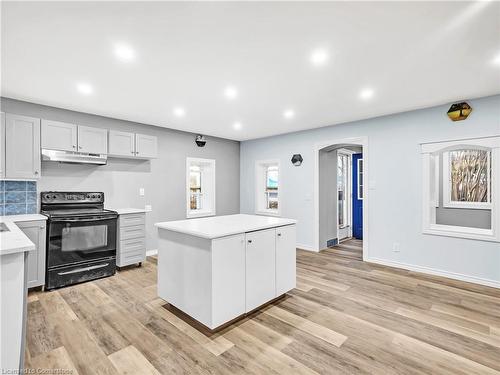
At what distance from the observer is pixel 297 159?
5.23m

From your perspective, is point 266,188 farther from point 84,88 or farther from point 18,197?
point 18,197

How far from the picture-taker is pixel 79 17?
176cm

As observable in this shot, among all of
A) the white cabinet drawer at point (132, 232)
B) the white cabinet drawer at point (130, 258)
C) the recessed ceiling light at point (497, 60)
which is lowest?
the white cabinet drawer at point (130, 258)

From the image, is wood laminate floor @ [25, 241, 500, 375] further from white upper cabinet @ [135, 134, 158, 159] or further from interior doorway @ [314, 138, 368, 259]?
white upper cabinet @ [135, 134, 158, 159]

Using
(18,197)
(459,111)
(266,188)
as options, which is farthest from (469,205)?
(18,197)

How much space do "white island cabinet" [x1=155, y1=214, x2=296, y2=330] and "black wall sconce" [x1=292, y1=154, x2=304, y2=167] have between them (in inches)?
102

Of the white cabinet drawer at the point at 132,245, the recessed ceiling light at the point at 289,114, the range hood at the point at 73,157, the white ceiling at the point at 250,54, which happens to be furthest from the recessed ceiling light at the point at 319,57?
the white cabinet drawer at the point at 132,245

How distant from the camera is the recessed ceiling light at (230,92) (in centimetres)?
300

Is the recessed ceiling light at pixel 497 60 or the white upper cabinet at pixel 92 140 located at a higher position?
the recessed ceiling light at pixel 497 60

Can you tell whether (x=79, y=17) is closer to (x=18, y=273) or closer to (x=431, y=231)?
(x=18, y=273)

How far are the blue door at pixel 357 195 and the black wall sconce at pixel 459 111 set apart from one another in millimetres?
2785

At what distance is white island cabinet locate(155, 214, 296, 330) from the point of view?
7.11 ft

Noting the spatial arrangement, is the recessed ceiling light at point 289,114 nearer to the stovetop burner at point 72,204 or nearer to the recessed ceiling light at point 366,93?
the recessed ceiling light at point 366,93

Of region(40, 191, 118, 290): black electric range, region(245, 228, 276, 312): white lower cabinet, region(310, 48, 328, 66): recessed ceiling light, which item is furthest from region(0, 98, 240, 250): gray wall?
region(310, 48, 328, 66): recessed ceiling light
